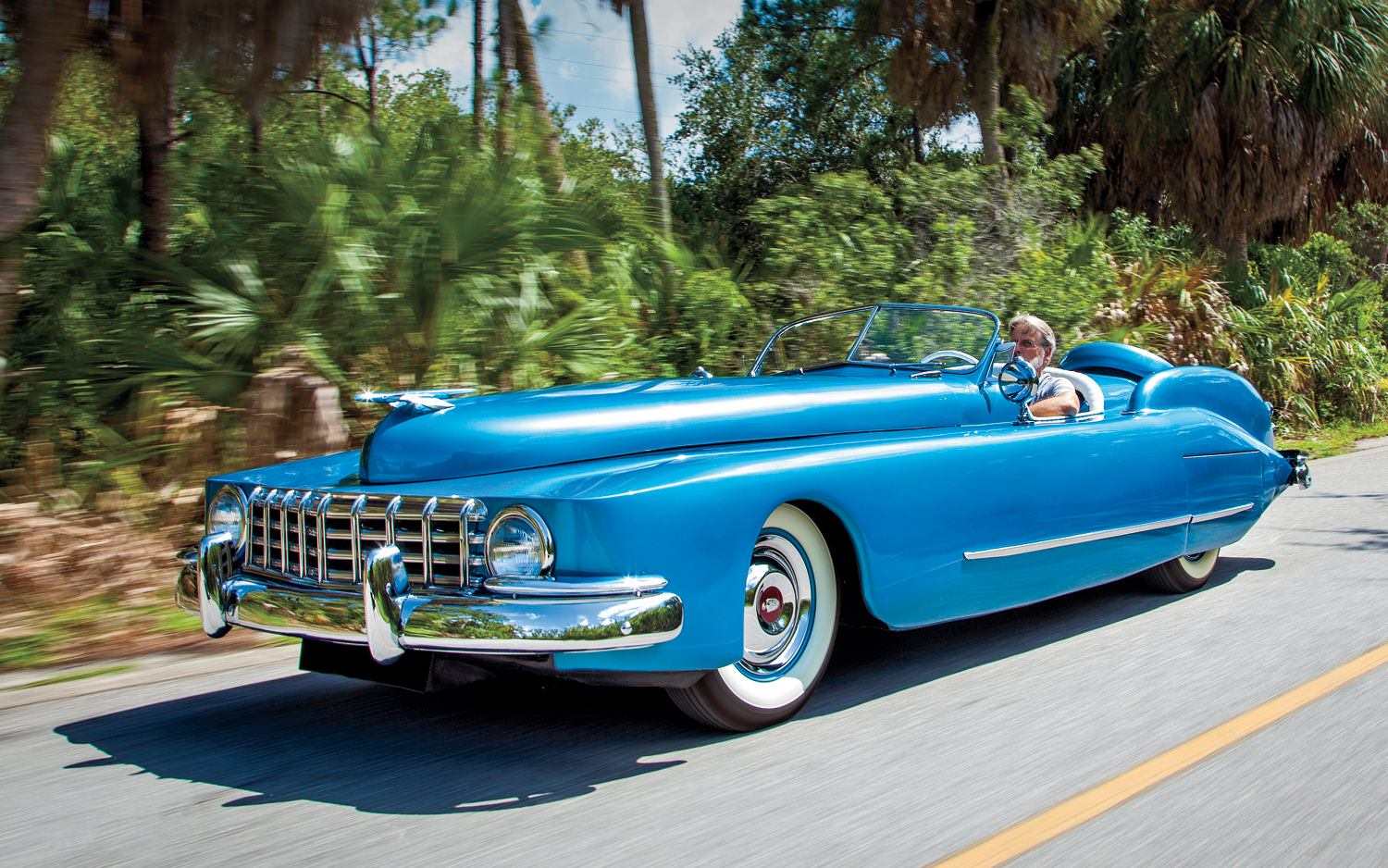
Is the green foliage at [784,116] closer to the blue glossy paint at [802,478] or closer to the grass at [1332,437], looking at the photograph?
the grass at [1332,437]

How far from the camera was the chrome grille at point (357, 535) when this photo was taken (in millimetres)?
3723

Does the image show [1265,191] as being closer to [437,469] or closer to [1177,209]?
[1177,209]

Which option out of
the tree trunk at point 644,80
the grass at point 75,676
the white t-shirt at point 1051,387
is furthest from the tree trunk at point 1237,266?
the grass at point 75,676

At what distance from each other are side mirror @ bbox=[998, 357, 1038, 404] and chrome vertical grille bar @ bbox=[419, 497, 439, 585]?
2667 mm

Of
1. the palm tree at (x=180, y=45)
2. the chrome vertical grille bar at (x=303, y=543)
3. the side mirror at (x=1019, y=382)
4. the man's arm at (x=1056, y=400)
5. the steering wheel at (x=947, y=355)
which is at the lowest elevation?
the chrome vertical grille bar at (x=303, y=543)

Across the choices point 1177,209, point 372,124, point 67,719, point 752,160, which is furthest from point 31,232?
point 752,160

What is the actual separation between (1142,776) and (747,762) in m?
1.12

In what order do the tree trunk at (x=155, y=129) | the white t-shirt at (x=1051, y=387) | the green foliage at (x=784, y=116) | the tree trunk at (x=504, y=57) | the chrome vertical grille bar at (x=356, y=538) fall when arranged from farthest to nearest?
the green foliage at (x=784, y=116) → the tree trunk at (x=504, y=57) → the tree trunk at (x=155, y=129) → the white t-shirt at (x=1051, y=387) → the chrome vertical grille bar at (x=356, y=538)

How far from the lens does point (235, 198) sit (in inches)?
303

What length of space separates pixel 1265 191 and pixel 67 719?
55.3 ft

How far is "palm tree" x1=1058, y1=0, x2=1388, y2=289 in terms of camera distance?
16922mm

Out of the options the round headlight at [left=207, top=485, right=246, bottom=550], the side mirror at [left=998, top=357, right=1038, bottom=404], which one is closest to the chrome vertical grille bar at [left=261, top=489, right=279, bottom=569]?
the round headlight at [left=207, top=485, right=246, bottom=550]

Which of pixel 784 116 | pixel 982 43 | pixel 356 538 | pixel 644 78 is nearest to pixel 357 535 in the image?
pixel 356 538

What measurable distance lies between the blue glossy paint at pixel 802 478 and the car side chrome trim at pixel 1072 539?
25 millimetres
